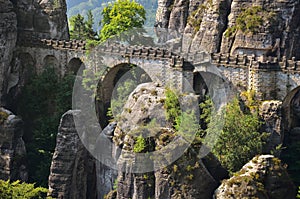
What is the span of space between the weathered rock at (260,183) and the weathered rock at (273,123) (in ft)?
23.5

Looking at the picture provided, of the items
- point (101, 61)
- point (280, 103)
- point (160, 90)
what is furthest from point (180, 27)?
point (280, 103)

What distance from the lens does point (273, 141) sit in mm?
36906

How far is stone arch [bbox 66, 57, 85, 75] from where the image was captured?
155 ft

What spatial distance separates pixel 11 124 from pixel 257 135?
17.3m

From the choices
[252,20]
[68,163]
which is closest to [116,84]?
[68,163]

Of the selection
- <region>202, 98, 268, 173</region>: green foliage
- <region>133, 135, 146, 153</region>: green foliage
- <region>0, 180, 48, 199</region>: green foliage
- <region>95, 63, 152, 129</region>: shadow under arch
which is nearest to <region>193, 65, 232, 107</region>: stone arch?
<region>202, 98, 268, 173</region>: green foliage

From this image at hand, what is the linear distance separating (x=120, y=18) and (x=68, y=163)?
1538 centimetres

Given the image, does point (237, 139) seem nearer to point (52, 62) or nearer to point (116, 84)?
point (116, 84)

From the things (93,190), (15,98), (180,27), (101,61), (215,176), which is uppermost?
(180,27)

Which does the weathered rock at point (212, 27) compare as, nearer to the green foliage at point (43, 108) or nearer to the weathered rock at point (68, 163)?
the green foliage at point (43, 108)

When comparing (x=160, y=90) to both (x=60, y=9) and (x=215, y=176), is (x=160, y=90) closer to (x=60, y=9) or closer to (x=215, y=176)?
(x=215, y=176)

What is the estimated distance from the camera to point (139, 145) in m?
30.0

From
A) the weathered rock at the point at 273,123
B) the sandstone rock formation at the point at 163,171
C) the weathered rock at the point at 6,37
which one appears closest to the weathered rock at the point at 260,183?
the sandstone rock formation at the point at 163,171

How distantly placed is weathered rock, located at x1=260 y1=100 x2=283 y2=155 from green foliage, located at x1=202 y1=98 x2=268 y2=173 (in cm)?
62
